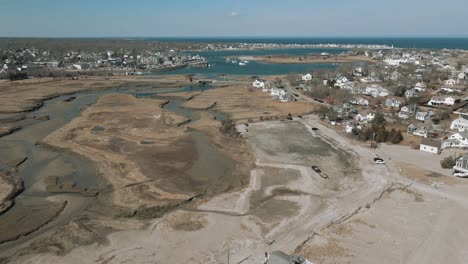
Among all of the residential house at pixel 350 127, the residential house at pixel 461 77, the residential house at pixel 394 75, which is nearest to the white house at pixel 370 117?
the residential house at pixel 350 127

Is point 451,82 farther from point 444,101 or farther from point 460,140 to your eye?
point 460,140

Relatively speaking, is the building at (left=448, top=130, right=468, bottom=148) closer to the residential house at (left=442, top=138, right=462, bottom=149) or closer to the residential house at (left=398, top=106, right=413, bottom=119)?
the residential house at (left=442, top=138, right=462, bottom=149)

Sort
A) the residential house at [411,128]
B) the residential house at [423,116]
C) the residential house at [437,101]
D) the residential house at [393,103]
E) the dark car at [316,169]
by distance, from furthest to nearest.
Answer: the residential house at [437,101], the residential house at [393,103], the residential house at [423,116], the residential house at [411,128], the dark car at [316,169]

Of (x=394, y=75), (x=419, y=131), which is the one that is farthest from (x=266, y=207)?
(x=394, y=75)

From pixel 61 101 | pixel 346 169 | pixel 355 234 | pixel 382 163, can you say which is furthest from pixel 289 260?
pixel 61 101

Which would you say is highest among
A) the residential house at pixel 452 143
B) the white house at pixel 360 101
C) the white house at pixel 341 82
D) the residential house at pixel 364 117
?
the white house at pixel 341 82

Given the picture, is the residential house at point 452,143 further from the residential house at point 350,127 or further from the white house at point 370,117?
the white house at point 370,117

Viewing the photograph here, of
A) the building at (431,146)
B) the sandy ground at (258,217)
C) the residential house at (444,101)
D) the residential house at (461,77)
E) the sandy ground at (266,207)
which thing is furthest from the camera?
the residential house at (461,77)
